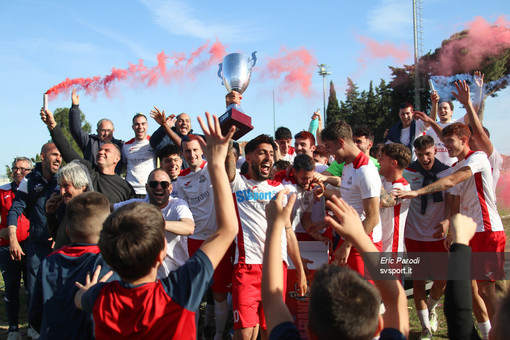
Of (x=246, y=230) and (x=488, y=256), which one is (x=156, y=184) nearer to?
(x=246, y=230)

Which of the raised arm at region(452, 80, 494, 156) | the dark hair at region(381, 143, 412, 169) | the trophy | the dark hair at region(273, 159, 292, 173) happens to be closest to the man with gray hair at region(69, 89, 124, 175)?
the trophy

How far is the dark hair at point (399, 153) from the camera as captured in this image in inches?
190

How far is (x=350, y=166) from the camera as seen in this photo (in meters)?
4.27

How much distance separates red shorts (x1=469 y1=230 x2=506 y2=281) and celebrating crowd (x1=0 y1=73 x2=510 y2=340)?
0.05 feet

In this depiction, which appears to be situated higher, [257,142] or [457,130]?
[457,130]

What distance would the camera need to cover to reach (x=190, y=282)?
1.86 metres

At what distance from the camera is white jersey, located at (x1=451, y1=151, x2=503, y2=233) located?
448 cm

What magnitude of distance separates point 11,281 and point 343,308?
5.33 m

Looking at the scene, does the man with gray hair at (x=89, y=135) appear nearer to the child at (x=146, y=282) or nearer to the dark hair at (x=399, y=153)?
the dark hair at (x=399, y=153)

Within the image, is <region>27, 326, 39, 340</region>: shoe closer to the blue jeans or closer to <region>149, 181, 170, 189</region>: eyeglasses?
the blue jeans

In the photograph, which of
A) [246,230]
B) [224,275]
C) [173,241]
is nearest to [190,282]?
[173,241]

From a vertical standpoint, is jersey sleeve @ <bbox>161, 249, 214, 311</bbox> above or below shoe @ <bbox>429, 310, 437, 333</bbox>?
above

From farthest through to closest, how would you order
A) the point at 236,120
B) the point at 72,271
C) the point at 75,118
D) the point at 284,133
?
the point at 284,133, the point at 75,118, the point at 236,120, the point at 72,271

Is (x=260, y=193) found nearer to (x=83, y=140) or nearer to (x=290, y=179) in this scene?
(x=290, y=179)
